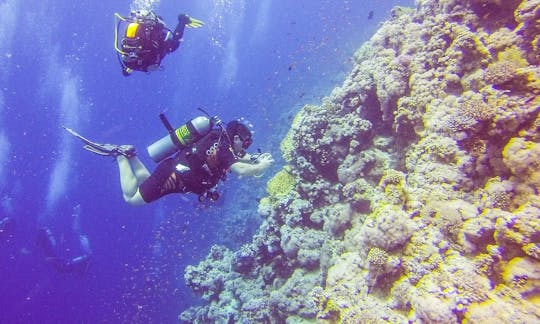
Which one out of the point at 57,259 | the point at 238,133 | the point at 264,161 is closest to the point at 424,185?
the point at 264,161

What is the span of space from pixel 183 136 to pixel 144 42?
2.20 m

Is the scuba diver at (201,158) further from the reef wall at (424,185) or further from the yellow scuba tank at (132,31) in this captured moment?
the reef wall at (424,185)

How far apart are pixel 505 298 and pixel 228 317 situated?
676 cm

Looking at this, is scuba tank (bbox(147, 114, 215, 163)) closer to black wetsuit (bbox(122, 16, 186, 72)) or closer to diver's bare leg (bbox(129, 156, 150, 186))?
diver's bare leg (bbox(129, 156, 150, 186))

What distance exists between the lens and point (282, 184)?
800 cm

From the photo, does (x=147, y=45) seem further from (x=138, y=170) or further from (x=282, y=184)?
(x=282, y=184)

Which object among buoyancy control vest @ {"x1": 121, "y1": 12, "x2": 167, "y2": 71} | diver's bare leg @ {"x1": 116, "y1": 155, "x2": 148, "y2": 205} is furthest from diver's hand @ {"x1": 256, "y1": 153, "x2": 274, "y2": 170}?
buoyancy control vest @ {"x1": 121, "y1": 12, "x2": 167, "y2": 71}

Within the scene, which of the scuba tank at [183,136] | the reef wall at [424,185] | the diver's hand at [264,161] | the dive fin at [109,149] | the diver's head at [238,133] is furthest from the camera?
the dive fin at [109,149]

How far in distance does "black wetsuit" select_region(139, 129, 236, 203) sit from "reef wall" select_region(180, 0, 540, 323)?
90.2 inches

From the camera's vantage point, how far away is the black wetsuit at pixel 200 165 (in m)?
5.08

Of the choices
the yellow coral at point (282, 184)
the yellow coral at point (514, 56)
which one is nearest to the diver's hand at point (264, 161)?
the yellow coral at point (282, 184)

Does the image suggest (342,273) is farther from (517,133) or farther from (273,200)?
(273,200)

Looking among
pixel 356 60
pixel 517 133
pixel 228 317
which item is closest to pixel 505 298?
pixel 517 133

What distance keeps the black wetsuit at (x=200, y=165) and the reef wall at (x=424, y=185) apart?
2.29 metres
